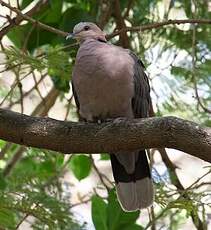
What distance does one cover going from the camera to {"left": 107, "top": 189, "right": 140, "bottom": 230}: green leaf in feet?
7.06

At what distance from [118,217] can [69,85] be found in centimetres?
61

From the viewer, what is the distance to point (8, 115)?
1.67m

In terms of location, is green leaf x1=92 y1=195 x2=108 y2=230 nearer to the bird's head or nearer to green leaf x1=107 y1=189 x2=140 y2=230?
green leaf x1=107 y1=189 x2=140 y2=230

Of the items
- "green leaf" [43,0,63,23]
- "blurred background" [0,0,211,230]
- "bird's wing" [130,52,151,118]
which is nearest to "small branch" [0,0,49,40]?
"blurred background" [0,0,211,230]

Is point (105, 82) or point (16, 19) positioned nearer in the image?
point (105, 82)

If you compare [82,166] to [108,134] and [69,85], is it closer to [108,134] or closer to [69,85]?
[69,85]

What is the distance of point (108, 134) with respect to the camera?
1581 mm

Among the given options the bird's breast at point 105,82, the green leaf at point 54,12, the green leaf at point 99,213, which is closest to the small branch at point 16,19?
the green leaf at point 54,12

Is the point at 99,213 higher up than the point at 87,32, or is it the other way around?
the point at 87,32

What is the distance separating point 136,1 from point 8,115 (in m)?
1.11

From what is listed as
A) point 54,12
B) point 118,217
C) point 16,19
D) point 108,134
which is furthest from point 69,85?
point 108,134

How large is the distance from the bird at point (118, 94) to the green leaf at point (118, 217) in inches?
4.0

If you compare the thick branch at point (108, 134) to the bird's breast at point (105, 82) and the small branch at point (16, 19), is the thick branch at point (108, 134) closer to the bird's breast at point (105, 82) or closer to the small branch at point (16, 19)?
the bird's breast at point (105, 82)

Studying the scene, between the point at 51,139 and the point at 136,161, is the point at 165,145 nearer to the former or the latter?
the point at 51,139
